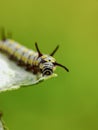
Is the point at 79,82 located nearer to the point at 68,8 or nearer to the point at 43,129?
the point at 43,129

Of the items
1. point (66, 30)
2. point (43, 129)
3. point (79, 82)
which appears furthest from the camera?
point (66, 30)

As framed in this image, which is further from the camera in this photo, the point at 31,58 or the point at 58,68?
the point at 58,68

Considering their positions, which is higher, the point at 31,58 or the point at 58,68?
the point at 58,68

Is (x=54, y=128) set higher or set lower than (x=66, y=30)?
lower

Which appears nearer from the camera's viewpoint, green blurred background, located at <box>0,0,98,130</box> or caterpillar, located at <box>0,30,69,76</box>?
caterpillar, located at <box>0,30,69,76</box>

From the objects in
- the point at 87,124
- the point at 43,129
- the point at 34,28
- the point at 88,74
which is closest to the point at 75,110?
the point at 87,124
